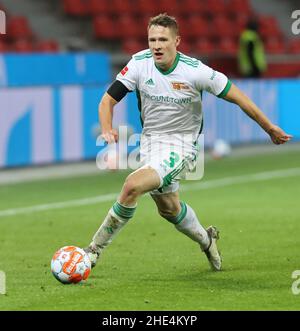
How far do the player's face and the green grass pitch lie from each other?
175cm

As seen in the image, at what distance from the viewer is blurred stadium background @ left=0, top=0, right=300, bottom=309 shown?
10.8 meters

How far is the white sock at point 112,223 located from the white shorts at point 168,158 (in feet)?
1.13

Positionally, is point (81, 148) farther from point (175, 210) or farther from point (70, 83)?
point (175, 210)

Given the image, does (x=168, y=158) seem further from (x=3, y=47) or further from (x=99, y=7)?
(x=99, y=7)

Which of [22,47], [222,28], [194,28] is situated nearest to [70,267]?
[22,47]

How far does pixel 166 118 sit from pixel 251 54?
46.7ft

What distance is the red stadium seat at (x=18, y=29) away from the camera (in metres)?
21.2

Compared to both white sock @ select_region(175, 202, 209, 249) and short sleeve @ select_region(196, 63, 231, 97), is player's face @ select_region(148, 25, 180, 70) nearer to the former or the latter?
short sleeve @ select_region(196, 63, 231, 97)

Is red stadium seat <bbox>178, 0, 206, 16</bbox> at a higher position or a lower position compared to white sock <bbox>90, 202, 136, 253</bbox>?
higher

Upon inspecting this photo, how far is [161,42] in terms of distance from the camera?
27.9 ft

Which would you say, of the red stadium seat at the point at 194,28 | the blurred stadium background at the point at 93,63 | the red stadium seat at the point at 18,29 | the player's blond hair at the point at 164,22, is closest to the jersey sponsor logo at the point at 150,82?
the player's blond hair at the point at 164,22

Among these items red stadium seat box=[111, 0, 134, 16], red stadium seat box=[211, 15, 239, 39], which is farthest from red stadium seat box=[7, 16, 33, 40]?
red stadium seat box=[211, 15, 239, 39]

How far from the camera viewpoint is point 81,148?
17.7m
